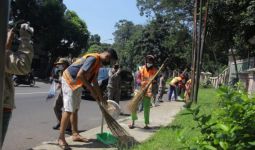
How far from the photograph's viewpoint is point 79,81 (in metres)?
7.67

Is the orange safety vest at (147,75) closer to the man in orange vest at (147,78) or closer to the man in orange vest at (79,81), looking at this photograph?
the man in orange vest at (147,78)

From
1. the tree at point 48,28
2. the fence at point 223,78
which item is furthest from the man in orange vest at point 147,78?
the tree at point 48,28

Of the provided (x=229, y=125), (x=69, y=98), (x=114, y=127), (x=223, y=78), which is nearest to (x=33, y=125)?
(x=69, y=98)

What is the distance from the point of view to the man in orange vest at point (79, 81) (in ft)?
24.4

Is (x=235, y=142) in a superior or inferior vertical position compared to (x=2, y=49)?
inferior

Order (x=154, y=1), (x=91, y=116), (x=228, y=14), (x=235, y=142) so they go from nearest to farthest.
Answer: (x=235, y=142) → (x=91, y=116) → (x=228, y=14) → (x=154, y=1)

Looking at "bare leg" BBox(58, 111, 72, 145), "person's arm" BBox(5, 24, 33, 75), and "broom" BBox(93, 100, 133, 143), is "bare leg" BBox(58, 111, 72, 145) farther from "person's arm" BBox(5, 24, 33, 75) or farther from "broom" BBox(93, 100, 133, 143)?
"person's arm" BBox(5, 24, 33, 75)

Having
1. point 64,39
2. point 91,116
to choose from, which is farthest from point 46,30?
point 91,116

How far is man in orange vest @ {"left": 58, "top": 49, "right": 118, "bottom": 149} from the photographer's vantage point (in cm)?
743

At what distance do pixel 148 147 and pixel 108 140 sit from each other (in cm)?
75

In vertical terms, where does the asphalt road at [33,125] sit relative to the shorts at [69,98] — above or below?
below

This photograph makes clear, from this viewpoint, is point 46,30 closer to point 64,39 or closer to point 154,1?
point 64,39

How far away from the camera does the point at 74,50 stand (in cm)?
5634

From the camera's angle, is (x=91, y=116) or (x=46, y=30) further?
(x=46, y=30)
